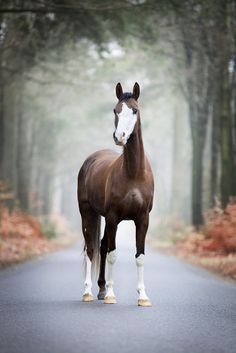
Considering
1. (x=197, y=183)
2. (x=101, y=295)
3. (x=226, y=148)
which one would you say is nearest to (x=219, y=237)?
(x=226, y=148)

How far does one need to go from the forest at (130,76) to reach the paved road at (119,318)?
7088mm

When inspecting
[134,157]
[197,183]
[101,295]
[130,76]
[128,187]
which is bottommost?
[101,295]

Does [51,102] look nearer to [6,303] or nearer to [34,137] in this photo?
[34,137]

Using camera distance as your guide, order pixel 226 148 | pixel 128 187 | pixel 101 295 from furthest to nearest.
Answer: pixel 226 148 < pixel 101 295 < pixel 128 187

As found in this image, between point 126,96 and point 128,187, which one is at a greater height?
point 126,96

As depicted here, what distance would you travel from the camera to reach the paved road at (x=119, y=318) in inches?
278

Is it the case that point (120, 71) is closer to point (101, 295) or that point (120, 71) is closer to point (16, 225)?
point (16, 225)

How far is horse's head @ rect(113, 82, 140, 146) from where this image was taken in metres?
9.69

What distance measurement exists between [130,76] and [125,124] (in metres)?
36.2

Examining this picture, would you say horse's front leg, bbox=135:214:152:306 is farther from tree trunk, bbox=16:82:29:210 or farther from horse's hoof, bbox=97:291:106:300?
tree trunk, bbox=16:82:29:210

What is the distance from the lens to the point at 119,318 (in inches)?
347

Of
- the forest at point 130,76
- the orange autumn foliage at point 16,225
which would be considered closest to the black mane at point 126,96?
the forest at point 130,76

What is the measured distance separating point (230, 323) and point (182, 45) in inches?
800

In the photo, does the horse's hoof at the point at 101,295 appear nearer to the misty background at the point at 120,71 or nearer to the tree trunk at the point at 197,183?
the misty background at the point at 120,71
